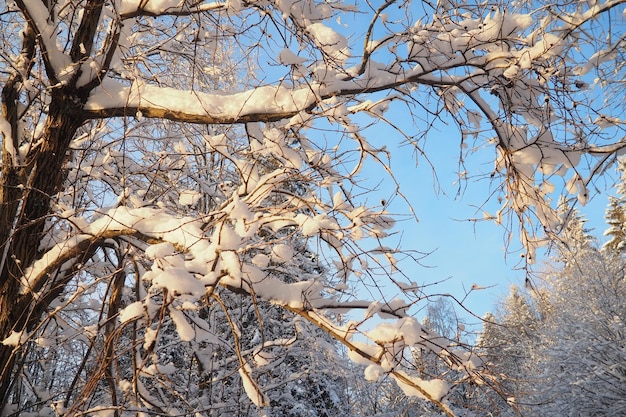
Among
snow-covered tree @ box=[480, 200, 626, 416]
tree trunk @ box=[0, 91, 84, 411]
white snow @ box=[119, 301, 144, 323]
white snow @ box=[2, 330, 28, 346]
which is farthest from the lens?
snow-covered tree @ box=[480, 200, 626, 416]

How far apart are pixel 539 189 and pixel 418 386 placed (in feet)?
4.90

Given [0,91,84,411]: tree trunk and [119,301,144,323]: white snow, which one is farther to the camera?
[0,91,84,411]: tree trunk

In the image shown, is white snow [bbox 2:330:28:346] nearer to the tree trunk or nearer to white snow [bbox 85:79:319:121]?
the tree trunk

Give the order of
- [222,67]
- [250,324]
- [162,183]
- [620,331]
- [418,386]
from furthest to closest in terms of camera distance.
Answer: [620,331] → [250,324] → [222,67] → [162,183] → [418,386]

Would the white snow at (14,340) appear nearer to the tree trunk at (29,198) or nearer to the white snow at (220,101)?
the tree trunk at (29,198)

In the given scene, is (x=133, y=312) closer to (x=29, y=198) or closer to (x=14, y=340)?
(x=14, y=340)

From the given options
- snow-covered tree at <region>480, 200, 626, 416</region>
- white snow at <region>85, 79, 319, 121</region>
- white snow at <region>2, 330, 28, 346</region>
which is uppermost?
snow-covered tree at <region>480, 200, 626, 416</region>

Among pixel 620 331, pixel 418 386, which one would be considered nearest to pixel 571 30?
pixel 418 386

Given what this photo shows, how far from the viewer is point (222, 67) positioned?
5.17 meters

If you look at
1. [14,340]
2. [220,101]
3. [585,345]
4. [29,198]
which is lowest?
[14,340]

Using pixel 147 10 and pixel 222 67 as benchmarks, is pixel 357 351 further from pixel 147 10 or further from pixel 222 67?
pixel 222 67

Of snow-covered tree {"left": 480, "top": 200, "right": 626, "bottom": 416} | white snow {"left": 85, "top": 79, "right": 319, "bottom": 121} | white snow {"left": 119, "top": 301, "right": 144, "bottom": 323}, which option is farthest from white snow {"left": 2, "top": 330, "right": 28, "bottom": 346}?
snow-covered tree {"left": 480, "top": 200, "right": 626, "bottom": 416}

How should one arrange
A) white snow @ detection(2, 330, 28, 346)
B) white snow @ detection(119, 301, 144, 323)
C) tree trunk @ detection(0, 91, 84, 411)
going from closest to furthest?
white snow @ detection(119, 301, 144, 323) → white snow @ detection(2, 330, 28, 346) → tree trunk @ detection(0, 91, 84, 411)

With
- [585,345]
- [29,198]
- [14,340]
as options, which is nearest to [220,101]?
[29,198]
